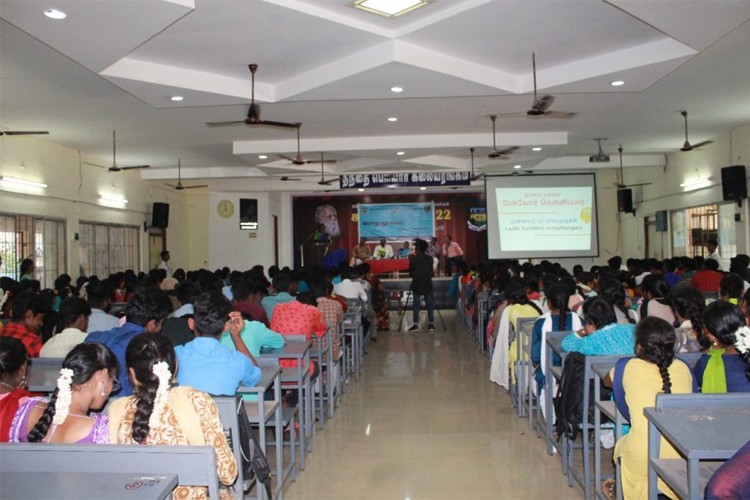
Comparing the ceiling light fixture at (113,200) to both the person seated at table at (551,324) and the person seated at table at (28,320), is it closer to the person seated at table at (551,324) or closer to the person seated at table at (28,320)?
the person seated at table at (28,320)

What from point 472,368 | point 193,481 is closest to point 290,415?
point 193,481

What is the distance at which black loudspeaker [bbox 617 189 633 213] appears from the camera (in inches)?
565

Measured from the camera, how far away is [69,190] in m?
10.3

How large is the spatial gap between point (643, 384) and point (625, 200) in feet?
41.4

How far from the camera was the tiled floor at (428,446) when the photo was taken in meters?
3.74

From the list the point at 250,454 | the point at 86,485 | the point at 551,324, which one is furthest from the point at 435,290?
the point at 86,485

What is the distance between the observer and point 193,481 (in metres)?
1.96

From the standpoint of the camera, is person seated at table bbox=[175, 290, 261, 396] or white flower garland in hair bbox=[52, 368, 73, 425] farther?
person seated at table bbox=[175, 290, 261, 396]

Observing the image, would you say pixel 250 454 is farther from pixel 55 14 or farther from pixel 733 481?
pixel 55 14

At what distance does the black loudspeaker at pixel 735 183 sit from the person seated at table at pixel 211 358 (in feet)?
29.3

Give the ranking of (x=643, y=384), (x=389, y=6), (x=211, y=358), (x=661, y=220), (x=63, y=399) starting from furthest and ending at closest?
(x=661, y=220) < (x=389, y=6) < (x=211, y=358) < (x=643, y=384) < (x=63, y=399)

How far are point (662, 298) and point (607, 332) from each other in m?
1.79

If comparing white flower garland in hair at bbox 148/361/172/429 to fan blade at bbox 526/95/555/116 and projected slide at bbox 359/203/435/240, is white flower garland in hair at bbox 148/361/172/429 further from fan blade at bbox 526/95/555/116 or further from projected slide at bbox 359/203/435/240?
projected slide at bbox 359/203/435/240

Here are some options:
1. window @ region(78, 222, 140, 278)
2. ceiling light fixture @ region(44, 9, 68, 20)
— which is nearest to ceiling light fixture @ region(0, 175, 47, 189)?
window @ region(78, 222, 140, 278)
